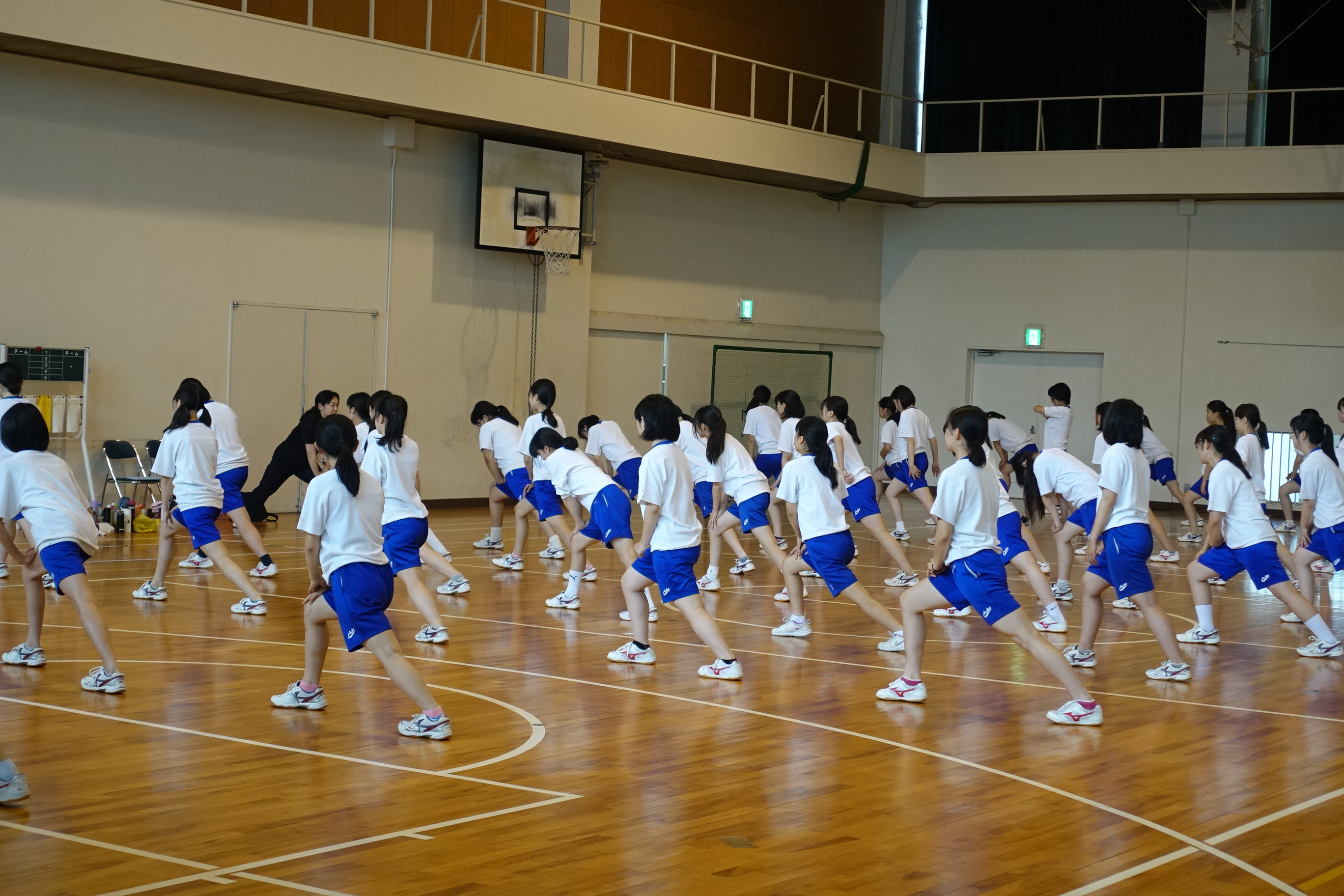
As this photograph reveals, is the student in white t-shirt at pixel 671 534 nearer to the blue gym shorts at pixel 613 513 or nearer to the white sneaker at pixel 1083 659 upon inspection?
the blue gym shorts at pixel 613 513

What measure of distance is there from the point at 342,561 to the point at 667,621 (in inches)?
151

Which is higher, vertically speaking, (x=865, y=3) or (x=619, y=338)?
(x=865, y=3)

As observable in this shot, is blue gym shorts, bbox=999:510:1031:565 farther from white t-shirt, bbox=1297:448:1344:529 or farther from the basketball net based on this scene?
the basketball net

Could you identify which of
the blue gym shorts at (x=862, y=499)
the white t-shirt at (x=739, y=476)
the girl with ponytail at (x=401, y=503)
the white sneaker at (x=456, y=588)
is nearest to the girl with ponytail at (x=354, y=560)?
the girl with ponytail at (x=401, y=503)

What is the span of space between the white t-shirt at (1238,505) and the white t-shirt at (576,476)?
3.88m

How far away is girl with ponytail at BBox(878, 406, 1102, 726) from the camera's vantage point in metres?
6.46

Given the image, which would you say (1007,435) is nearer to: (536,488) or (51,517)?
(536,488)

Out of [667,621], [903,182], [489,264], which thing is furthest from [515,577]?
[903,182]

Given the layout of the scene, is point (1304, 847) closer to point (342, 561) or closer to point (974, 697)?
point (974, 697)

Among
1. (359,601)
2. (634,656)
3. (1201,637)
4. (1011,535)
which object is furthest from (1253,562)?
(359,601)

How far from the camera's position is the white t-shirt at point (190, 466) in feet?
29.1

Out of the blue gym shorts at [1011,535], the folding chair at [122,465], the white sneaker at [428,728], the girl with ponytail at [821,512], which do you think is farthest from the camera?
the folding chair at [122,465]

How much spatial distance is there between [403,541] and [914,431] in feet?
22.3

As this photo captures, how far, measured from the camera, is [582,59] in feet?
53.3
